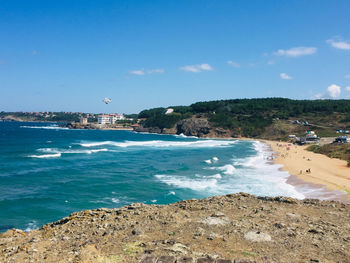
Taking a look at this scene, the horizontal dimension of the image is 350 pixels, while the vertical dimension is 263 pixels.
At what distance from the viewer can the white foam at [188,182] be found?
2883 centimetres

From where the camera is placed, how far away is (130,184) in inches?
1188

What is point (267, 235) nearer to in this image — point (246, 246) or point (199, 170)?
point (246, 246)

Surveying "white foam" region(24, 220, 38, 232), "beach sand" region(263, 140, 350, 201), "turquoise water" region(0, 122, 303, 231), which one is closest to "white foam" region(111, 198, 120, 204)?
"turquoise water" region(0, 122, 303, 231)

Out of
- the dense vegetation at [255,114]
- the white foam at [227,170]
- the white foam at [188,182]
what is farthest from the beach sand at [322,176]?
the dense vegetation at [255,114]

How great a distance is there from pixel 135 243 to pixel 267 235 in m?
4.92

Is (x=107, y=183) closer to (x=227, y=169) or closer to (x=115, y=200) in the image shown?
(x=115, y=200)

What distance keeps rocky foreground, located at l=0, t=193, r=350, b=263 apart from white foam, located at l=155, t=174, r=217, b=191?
48.7 ft

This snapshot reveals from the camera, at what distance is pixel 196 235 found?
10023mm

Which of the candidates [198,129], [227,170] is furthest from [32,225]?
[198,129]

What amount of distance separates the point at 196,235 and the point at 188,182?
69.7 feet

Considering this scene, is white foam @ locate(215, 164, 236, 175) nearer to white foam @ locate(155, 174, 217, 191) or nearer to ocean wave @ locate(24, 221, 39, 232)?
white foam @ locate(155, 174, 217, 191)

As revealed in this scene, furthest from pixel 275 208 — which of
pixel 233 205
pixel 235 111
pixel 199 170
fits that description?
pixel 235 111

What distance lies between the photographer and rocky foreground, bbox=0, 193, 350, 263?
8523 millimetres

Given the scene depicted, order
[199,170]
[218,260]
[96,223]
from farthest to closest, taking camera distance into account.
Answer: [199,170] → [96,223] → [218,260]
